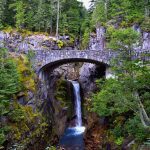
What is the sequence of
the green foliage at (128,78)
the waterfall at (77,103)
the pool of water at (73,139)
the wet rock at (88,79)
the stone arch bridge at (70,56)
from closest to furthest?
the green foliage at (128,78), the pool of water at (73,139), the stone arch bridge at (70,56), the waterfall at (77,103), the wet rock at (88,79)

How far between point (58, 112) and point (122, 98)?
2020 cm

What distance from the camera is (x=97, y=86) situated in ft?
115

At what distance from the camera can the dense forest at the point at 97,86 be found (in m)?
19.6

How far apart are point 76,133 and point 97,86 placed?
25.0ft

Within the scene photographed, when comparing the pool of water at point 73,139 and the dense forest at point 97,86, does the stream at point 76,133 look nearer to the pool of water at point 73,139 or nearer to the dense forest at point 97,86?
the pool of water at point 73,139

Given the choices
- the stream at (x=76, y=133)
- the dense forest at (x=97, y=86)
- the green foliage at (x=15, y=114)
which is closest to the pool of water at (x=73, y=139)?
the stream at (x=76, y=133)

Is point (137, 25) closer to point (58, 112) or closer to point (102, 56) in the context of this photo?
point (102, 56)

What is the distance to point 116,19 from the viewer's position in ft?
148

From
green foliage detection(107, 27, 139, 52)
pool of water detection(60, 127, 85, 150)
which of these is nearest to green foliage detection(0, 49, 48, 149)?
pool of water detection(60, 127, 85, 150)

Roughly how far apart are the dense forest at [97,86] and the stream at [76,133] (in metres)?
1.31

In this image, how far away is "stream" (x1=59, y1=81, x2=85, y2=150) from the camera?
114ft

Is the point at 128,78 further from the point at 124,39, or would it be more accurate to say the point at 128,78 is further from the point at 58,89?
the point at 58,89

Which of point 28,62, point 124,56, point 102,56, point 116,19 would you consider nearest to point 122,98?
point 124,56

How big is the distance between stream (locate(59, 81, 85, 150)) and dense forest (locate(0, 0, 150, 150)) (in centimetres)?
131
